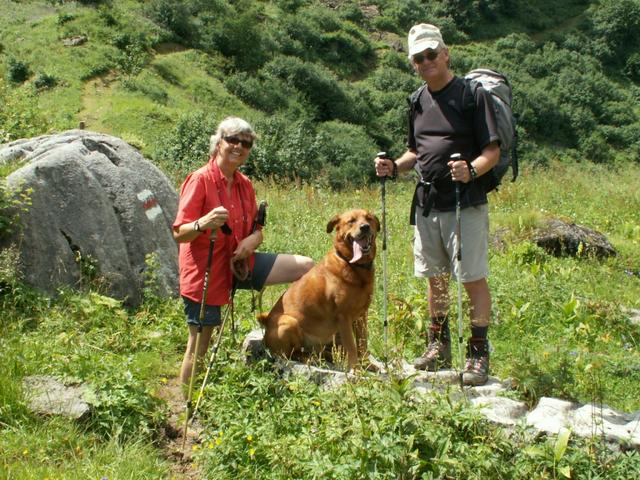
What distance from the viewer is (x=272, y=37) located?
46.2 meters

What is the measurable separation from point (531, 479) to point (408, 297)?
10.7 feet

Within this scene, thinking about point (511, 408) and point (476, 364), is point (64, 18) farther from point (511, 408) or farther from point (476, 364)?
point (511, 408)

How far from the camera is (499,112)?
165 inches

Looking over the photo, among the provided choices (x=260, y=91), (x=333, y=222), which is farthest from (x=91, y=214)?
(x=260, y=91)

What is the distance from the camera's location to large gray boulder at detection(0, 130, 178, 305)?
5875 mm

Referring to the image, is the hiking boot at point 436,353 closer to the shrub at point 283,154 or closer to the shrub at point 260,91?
the shrub at point 283,154

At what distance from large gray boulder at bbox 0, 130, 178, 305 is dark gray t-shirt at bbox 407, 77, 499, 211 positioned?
3.38 meters

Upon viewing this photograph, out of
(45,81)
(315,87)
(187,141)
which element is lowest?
(187,141)

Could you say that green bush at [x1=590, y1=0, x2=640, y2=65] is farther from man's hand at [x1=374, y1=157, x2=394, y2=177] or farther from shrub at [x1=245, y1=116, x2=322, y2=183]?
man's hand at [x1=374, y1=157, x2=394, y2=177]

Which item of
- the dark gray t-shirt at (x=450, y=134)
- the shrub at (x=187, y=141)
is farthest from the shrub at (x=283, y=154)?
the dark gray t-shirt at (x=450, y=134)

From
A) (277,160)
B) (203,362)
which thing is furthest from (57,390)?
(277,160)

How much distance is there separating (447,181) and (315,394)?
1.75m

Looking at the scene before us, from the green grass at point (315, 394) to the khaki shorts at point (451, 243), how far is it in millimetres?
787

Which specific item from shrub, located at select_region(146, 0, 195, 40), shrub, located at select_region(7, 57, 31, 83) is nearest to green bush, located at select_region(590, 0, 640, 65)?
shrub, located at select_region(146, 0, 195, 40)
